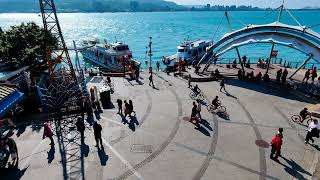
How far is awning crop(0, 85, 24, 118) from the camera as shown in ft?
54.9

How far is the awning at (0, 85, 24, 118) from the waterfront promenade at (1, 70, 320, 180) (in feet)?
10.2

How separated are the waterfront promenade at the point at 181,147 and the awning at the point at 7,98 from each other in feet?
10.2

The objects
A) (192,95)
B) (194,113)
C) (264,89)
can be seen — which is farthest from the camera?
(264,89)

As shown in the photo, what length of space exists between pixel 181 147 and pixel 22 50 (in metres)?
22.4

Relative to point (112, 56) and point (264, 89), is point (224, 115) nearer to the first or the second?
→ point (264, 89)

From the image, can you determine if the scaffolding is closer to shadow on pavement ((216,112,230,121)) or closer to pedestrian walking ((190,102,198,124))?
pedestrian walking ((190,102,198,124))

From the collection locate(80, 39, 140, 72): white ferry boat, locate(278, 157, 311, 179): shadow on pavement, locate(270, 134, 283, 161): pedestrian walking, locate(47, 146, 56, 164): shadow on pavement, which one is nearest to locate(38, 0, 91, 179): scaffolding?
locate(47, 146, 56, 164): shadow on pavement

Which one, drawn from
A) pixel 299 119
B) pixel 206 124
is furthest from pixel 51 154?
pixel 299 119

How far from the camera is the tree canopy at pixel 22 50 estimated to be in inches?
1152

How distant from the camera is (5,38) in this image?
31.4 m

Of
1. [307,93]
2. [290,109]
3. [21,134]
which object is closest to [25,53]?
[21,134]

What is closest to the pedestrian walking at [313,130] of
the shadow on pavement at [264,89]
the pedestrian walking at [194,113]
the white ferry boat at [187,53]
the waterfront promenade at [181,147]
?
the waterfront promenade at [181,147]

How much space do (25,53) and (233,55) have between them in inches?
2364

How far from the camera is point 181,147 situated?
18391mm
